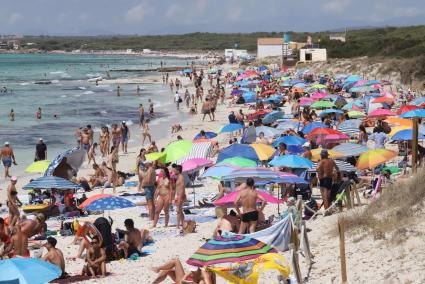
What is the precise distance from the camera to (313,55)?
217 ft

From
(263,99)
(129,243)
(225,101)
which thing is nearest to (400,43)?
(225,101)

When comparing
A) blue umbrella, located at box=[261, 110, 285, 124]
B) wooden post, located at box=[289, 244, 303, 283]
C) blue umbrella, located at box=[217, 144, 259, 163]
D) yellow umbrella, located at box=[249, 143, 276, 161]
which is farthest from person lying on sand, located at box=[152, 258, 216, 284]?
blue umbrella, located at box=[261, 110, 285, 124]

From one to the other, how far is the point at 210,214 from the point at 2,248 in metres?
4.38

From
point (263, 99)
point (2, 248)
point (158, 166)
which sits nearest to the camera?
point (2, 248)

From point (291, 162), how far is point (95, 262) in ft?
14.6

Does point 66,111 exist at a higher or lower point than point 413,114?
lower

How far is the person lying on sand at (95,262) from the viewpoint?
966 cm

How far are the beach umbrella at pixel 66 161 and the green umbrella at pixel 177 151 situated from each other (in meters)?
2.54

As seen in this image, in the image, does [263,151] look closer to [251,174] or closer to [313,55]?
[251,174]

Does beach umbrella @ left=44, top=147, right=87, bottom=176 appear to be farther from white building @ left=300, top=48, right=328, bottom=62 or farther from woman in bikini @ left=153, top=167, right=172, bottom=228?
white building @ left=300, top=48, right=328, bottom=62

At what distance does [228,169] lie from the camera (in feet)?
38.7

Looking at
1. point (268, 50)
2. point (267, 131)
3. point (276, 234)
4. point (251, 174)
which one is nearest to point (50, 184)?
point (251, 174)

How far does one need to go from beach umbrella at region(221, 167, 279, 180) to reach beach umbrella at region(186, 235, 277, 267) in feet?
11.6

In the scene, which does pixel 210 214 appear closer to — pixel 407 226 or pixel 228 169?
pixel 228 169
